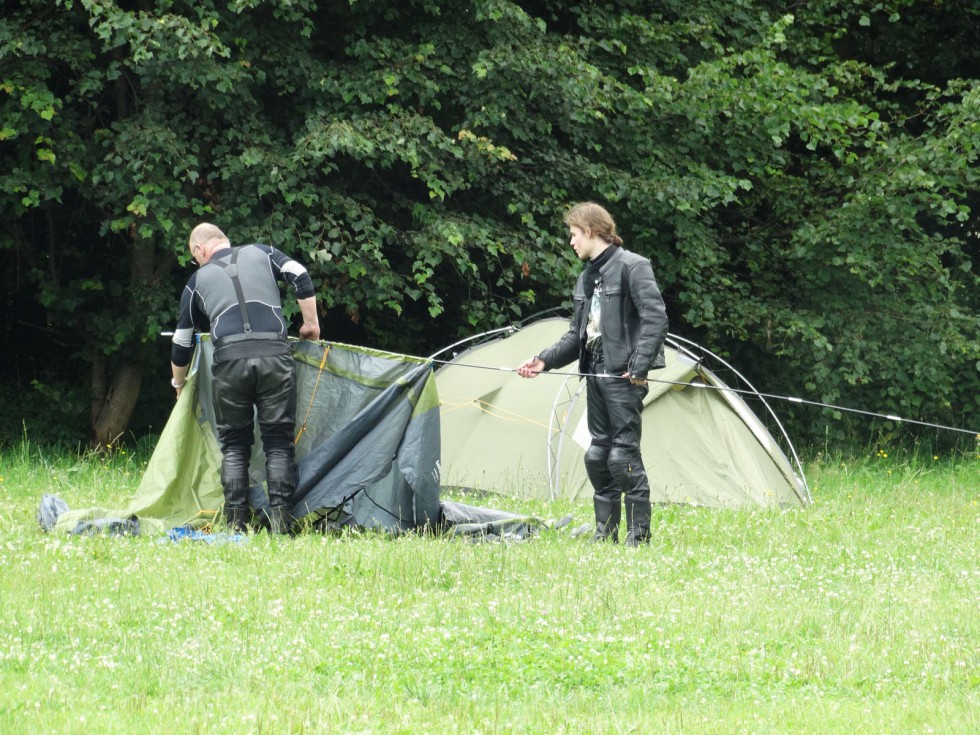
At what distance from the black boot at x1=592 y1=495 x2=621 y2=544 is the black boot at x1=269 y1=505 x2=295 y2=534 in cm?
175

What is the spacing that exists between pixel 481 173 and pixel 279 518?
16.3 feet

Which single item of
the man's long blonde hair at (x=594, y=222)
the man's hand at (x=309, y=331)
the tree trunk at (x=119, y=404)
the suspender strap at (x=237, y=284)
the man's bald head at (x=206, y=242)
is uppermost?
the man's long blonde hair at (x=594, y=222)

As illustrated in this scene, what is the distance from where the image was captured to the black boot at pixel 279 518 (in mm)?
6840

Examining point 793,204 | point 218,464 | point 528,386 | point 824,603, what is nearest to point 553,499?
point 528,386

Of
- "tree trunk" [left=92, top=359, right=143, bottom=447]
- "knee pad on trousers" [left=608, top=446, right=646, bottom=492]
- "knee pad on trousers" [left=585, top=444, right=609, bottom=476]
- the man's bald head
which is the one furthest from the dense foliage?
"knee pad on trousers" [left=608, top=446, right=646, bottom=492]

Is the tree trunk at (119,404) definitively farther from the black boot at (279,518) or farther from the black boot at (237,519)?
the black boot at (279,518)

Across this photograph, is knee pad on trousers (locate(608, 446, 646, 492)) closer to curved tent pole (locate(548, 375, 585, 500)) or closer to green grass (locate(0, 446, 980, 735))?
green grass (locate(0, 446, 980, 735))

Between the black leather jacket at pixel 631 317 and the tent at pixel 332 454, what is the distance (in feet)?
3.70

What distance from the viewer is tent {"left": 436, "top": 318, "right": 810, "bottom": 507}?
355 inches

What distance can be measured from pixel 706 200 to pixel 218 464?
618cm

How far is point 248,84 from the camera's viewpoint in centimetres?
1030

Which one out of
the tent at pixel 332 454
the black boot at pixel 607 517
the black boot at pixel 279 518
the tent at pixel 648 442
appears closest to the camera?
the black boot at pixel 607 517

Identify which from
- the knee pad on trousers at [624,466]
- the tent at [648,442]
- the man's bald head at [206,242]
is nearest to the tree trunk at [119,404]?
the tent at [648,442]

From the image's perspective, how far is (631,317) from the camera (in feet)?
21.7
